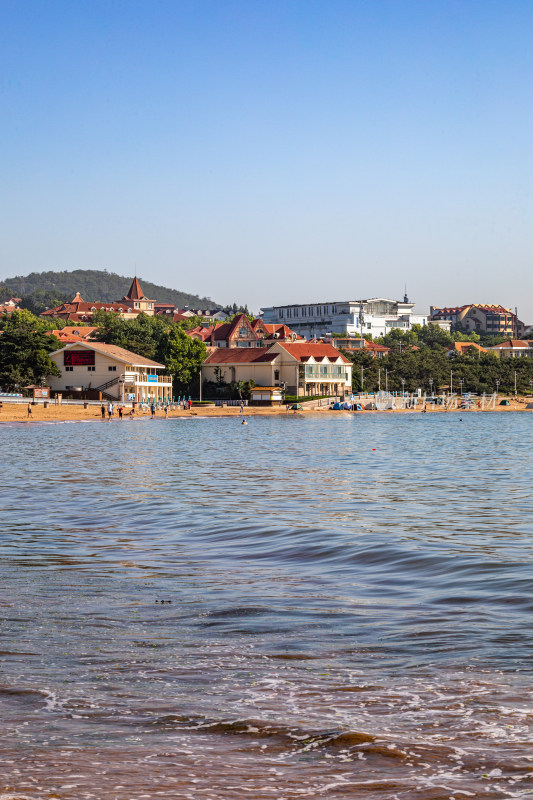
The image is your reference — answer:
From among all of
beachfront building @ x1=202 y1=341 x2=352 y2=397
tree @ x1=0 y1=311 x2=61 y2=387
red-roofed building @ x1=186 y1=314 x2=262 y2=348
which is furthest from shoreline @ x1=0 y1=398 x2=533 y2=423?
red-roofed building @ x1=186 y1=314 x2=262 y2=348

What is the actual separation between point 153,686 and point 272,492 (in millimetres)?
16961

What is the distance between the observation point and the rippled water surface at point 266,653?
5.47m

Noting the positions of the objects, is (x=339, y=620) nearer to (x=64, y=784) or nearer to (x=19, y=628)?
(x=19, y=628)

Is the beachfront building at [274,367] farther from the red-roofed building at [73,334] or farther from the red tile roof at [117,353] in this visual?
the red-roofed building at [73,334]

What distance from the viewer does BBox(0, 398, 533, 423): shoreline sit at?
263 ft

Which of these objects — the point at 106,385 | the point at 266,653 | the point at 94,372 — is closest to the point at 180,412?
the point at 106,385

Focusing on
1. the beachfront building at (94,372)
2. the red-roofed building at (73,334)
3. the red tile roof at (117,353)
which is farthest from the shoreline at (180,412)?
the red-roofed building at (73,334)

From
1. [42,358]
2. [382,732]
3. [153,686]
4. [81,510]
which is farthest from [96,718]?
[42,358]

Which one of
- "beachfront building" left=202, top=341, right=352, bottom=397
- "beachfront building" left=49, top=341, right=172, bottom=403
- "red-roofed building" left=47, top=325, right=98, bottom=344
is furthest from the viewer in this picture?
"red-roofed building" left=47, top=325, right=98, bottom=344

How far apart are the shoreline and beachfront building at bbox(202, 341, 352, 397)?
6.28 meters

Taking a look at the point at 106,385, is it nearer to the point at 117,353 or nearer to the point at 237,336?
the point at 117,353

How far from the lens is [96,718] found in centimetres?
629

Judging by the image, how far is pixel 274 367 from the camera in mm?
122688

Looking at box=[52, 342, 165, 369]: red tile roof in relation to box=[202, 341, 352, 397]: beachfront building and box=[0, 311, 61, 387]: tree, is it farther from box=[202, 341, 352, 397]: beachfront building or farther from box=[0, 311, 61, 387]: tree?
box=[202, 341, 352, 397]: beachfront building
